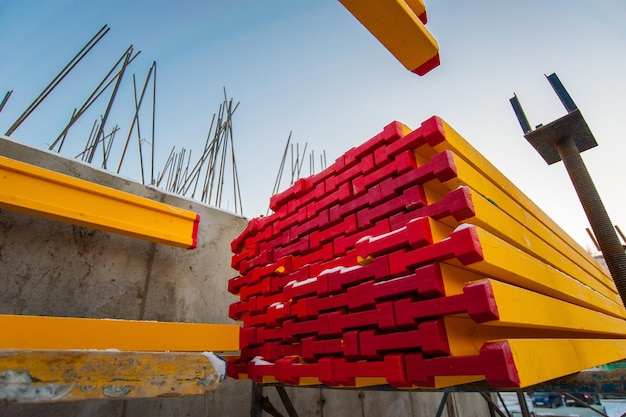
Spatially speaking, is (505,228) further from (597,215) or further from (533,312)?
(597,215)

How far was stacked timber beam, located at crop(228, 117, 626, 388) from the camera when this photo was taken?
171 cm

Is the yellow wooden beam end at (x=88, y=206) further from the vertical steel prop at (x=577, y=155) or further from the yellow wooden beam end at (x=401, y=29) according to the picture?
the vertical steel prop at (x=577, y=155)

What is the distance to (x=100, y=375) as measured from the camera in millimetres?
1477

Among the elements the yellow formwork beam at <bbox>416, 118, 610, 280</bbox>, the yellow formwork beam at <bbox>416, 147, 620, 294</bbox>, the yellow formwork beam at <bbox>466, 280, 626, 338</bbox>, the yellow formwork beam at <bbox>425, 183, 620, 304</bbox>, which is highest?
the yellow formwork beam at <bbox>416, 118, 610, 280</bbox>

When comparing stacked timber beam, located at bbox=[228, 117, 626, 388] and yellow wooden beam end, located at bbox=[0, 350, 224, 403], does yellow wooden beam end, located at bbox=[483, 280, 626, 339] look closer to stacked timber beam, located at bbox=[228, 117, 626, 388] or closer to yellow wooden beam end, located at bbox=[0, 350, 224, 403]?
stacked timber beam, located at bbox=[228, 117, 626, 388]

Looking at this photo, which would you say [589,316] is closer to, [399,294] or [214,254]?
[399,294]

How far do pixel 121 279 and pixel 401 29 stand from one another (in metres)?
3.67

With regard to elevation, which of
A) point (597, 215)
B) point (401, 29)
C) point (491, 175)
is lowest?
point (597, 215)

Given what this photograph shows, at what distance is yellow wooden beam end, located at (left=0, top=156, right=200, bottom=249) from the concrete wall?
44cm

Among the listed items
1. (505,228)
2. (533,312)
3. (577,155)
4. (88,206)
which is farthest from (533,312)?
(88,206)

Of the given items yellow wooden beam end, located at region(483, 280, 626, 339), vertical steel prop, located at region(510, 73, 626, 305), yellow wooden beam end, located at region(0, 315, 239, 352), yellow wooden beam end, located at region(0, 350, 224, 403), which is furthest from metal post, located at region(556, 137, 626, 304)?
yellow wooden beam end, located at region(0, 315, 239, 352)

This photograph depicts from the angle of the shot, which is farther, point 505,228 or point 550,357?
point 505,228

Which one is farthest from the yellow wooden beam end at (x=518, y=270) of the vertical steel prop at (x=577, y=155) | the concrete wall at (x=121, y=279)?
the concrete wall at (x=121, y=279)

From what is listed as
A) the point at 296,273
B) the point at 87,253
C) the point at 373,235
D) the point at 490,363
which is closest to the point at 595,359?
the point at 490,363
